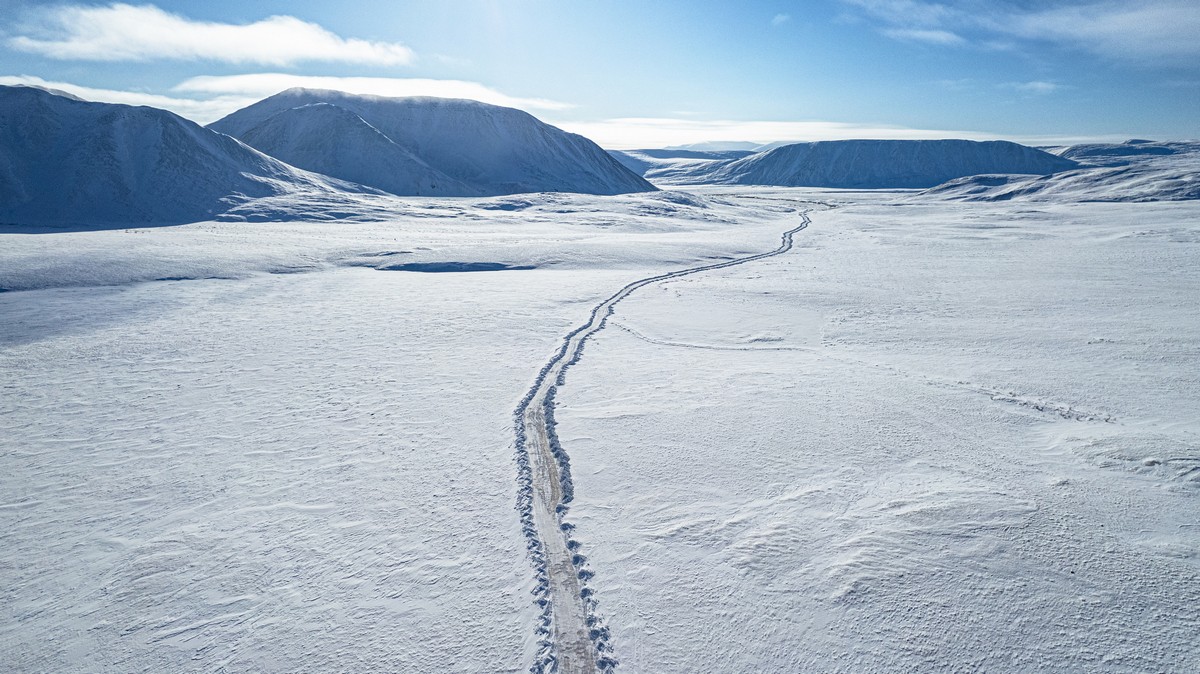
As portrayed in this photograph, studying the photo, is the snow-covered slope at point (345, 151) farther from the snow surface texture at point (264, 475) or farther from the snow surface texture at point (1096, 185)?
the snow surface texture at point (1096, 185)

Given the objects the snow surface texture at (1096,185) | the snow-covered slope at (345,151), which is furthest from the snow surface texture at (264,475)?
the snow surface texture at (1096,185)

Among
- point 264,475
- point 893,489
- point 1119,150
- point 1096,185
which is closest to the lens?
point 893,489

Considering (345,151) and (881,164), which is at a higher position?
(881,164)

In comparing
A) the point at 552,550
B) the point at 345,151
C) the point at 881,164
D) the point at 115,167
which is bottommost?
the point at 552,550

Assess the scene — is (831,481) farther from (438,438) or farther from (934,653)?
(438,438)

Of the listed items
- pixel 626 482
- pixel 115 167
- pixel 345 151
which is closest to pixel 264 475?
pixel 626 482

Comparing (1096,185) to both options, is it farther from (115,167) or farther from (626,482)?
(115,167)
